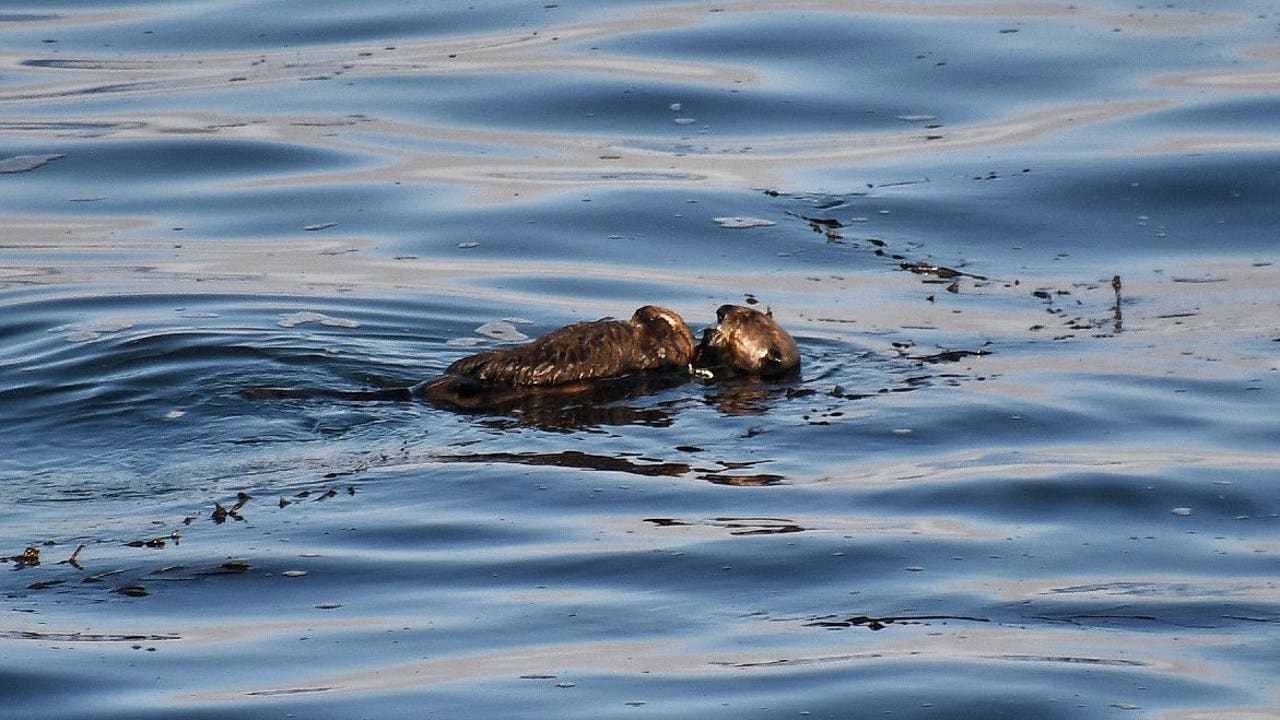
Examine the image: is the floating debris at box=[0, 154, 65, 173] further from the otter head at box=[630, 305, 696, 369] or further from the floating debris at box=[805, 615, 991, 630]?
the floating debris at box=[805, 615, 991, 630]

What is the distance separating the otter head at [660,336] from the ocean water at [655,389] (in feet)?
0.54

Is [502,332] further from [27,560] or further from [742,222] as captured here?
[27,560]

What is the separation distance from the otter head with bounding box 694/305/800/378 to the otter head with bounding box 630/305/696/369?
14 cm

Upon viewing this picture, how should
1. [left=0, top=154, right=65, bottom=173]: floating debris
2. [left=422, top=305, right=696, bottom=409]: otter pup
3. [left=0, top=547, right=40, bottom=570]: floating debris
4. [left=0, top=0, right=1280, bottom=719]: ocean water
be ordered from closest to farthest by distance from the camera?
[left=0, top=0, right=1280, bottom=719]: ocean water < [left=0, top=547, right=40, bottom=570]: floating debris < [left=422, top=305, right=696, bottom=409]: otter pup < [left=0, top=154, right=65, bottom=173]: floating debris

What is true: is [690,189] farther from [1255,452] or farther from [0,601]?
[0,601]

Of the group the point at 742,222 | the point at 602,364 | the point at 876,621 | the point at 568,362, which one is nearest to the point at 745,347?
the point at 602,364

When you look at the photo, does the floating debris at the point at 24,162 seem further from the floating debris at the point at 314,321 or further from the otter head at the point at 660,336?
the otter head at the point at 660,336

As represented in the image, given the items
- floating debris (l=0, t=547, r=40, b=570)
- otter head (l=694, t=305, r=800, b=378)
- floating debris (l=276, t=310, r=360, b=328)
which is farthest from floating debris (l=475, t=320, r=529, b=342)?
floating debris (l=0, t=547, r=40, b=570)

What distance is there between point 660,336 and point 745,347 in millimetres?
384

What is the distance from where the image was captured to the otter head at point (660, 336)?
9062mm

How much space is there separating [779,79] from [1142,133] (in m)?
3.05

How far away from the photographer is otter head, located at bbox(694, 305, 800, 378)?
9.08 meters

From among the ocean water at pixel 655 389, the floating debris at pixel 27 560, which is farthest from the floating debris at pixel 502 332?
the floating debris at pixel 27 560

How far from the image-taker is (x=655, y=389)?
354 inches
